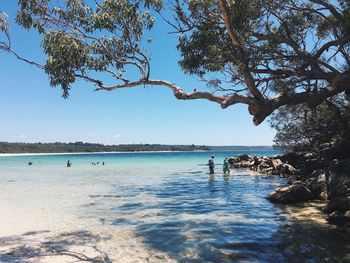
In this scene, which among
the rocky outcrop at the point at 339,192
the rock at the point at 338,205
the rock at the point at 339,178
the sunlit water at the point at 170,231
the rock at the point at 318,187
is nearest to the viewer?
the sunlit water at the point at 170,231

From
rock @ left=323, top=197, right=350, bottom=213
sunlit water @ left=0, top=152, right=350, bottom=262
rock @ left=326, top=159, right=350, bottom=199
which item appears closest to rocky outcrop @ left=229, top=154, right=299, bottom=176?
sunlit water @ left=0, top=152, right=350, bottom=262

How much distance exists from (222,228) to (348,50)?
32.2 feet

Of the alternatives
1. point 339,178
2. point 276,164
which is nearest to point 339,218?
point 339,178

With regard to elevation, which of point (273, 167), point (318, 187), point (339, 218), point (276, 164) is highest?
point (276, 164)

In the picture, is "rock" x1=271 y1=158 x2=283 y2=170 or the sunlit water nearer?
the sunlit water

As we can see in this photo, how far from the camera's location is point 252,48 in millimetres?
15758

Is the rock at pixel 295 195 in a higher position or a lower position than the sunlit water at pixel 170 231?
higher

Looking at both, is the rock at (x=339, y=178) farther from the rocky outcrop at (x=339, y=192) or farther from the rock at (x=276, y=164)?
the rock at (x=276, y=164)

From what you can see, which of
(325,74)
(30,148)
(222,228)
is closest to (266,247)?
(222,228)

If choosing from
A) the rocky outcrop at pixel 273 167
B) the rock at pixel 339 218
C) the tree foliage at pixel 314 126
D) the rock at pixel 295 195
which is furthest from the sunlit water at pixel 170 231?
the rocky outcrop at pixel 273 167

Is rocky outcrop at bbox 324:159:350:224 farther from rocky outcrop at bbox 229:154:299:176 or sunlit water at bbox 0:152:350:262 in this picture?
rocky outcrop at bbox 229:154:299:176

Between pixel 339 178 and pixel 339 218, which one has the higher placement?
pixel 339 178

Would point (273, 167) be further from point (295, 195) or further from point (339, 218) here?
point (339, 218)

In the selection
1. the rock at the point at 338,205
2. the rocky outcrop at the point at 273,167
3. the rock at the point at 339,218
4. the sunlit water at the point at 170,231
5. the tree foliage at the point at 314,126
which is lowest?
the sunlit water at the point at 170,231
